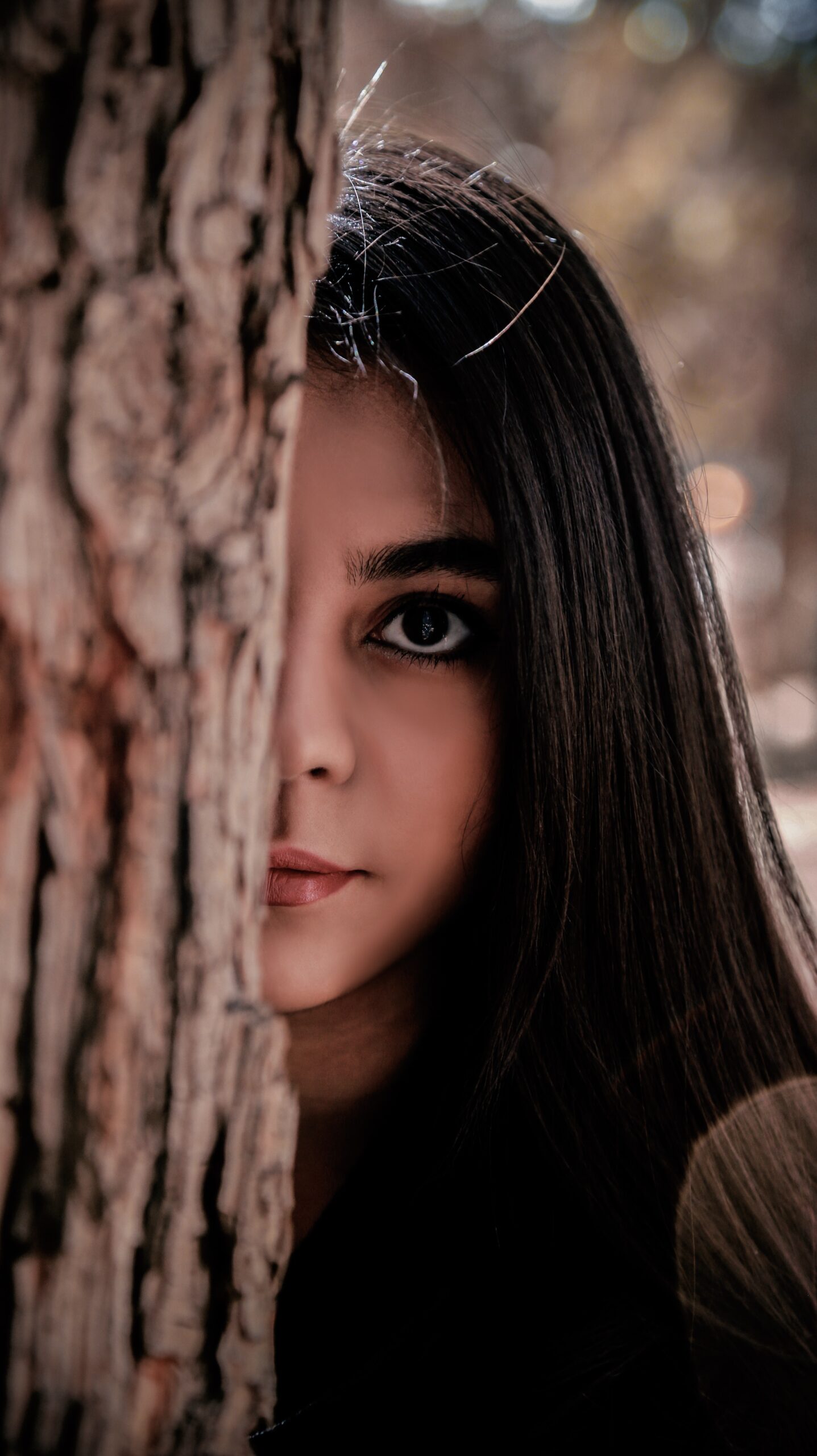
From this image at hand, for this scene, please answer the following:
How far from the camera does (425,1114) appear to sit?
5.10 ft

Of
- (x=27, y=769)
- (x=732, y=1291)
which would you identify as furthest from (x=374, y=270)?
(x=732, y=1291)

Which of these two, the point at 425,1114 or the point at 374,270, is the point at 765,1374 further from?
the point at 374,270

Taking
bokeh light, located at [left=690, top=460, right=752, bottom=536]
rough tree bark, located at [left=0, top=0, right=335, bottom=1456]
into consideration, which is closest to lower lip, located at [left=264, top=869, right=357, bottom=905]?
rough tree bark, located at [left=0, top=0, right=335, bottom=1456]

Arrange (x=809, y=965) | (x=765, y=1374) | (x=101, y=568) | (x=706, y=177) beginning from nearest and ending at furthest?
(x=101, y=568) → (x=765, y=1374) → (x=809, y=965) → (x=706, y=177)

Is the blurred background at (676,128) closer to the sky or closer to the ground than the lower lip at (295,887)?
closer to the sky

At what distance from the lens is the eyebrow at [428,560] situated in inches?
47.8

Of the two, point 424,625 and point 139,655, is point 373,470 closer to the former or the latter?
point 424,625

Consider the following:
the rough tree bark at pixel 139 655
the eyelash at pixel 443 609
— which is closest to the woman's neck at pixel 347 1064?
the eyelash at pixel 443 609

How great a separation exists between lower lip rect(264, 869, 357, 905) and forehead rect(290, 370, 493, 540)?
0.41m

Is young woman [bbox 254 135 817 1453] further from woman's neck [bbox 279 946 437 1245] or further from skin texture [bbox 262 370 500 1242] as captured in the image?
woman's neck [bbox 279 946 437 1245]

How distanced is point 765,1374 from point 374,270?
146 cm

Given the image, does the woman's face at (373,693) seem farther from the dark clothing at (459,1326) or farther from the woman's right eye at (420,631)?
the dark clothing at (459,1326)

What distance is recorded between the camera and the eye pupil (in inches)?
51.5

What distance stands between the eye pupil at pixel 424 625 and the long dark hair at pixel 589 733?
9cm
